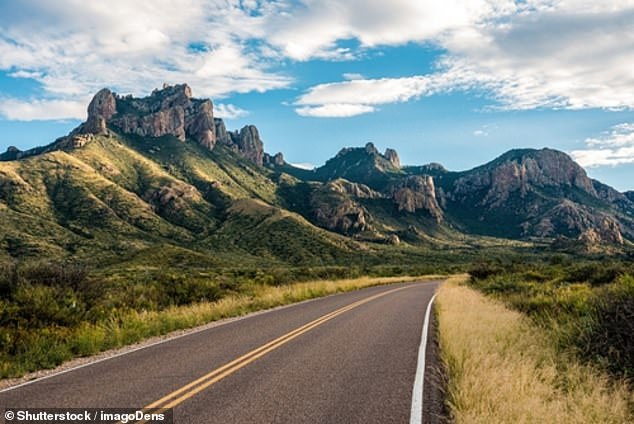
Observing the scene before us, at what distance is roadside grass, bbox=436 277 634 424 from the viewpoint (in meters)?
6.07

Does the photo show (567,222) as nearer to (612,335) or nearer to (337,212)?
(337,212)

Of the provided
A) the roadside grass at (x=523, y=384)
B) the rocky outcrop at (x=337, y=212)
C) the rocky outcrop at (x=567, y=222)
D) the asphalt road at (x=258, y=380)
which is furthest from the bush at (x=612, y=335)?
the rocky outcrop at (x=567, y=222)

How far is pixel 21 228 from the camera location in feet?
276

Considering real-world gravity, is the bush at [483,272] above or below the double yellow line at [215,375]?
below

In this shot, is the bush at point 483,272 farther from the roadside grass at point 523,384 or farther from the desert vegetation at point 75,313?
the roadside grass at point 523,384

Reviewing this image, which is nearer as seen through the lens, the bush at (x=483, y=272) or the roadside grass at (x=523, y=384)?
the roadside grass at (x=523, y=384)

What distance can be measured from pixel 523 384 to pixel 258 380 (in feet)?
14.2

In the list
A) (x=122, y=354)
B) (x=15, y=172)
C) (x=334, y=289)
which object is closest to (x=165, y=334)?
(x=122, y=354)

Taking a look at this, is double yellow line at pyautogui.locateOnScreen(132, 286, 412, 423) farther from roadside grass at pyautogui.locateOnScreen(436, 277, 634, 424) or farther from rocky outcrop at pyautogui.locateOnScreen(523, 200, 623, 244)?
rocky outcrop at pyautogui.locateOnScreen(523, 200, 623, 244)

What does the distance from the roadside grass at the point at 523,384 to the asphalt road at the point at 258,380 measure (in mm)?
598

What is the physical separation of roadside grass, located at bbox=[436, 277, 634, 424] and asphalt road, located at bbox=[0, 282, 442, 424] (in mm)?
598

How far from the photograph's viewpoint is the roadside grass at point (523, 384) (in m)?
6.07

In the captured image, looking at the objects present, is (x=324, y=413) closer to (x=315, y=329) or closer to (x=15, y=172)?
(x=315, y=329)

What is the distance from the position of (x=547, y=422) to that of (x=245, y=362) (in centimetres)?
567
